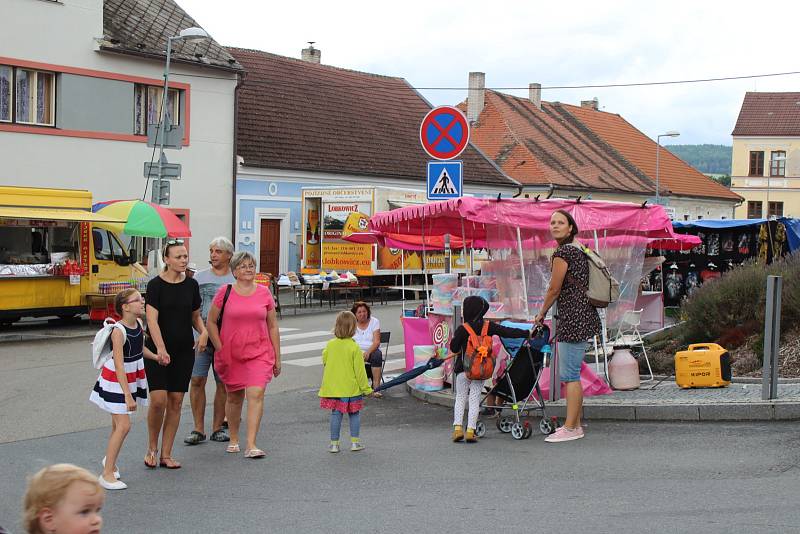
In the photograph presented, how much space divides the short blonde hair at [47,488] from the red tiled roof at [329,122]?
1123 inches

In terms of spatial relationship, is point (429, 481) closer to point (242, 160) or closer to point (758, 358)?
point (758, 358)

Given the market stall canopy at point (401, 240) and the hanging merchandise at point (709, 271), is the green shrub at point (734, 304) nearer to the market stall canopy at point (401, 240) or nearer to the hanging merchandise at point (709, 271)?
the market stall canopy at point (401, 240)

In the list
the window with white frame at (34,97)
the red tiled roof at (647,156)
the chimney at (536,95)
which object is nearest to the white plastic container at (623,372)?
the window with white frame at (34,97)

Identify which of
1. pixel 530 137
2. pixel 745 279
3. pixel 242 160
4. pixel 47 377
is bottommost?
pixel 47 377

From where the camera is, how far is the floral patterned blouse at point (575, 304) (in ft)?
30.4

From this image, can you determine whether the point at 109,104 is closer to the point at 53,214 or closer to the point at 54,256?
the point at 53,214

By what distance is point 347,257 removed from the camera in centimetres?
3023

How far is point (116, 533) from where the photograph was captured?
6410 mm

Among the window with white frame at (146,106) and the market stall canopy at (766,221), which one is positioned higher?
the window with white frame at (146,106)

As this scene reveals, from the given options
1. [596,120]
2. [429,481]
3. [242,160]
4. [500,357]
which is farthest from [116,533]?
[596,120]

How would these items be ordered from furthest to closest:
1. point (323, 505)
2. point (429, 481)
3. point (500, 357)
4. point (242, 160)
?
1. point (242, 160)
2. point (500, 357)
3. point (429, 481)
4. point (323, 505)

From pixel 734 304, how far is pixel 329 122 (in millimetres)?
24317

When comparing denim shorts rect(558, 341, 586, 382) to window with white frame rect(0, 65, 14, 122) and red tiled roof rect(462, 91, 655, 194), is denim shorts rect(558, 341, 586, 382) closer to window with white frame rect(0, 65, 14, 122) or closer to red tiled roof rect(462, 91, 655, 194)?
window with white frame rect(0, 65, 14, 122)

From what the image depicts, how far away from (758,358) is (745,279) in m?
1.99
